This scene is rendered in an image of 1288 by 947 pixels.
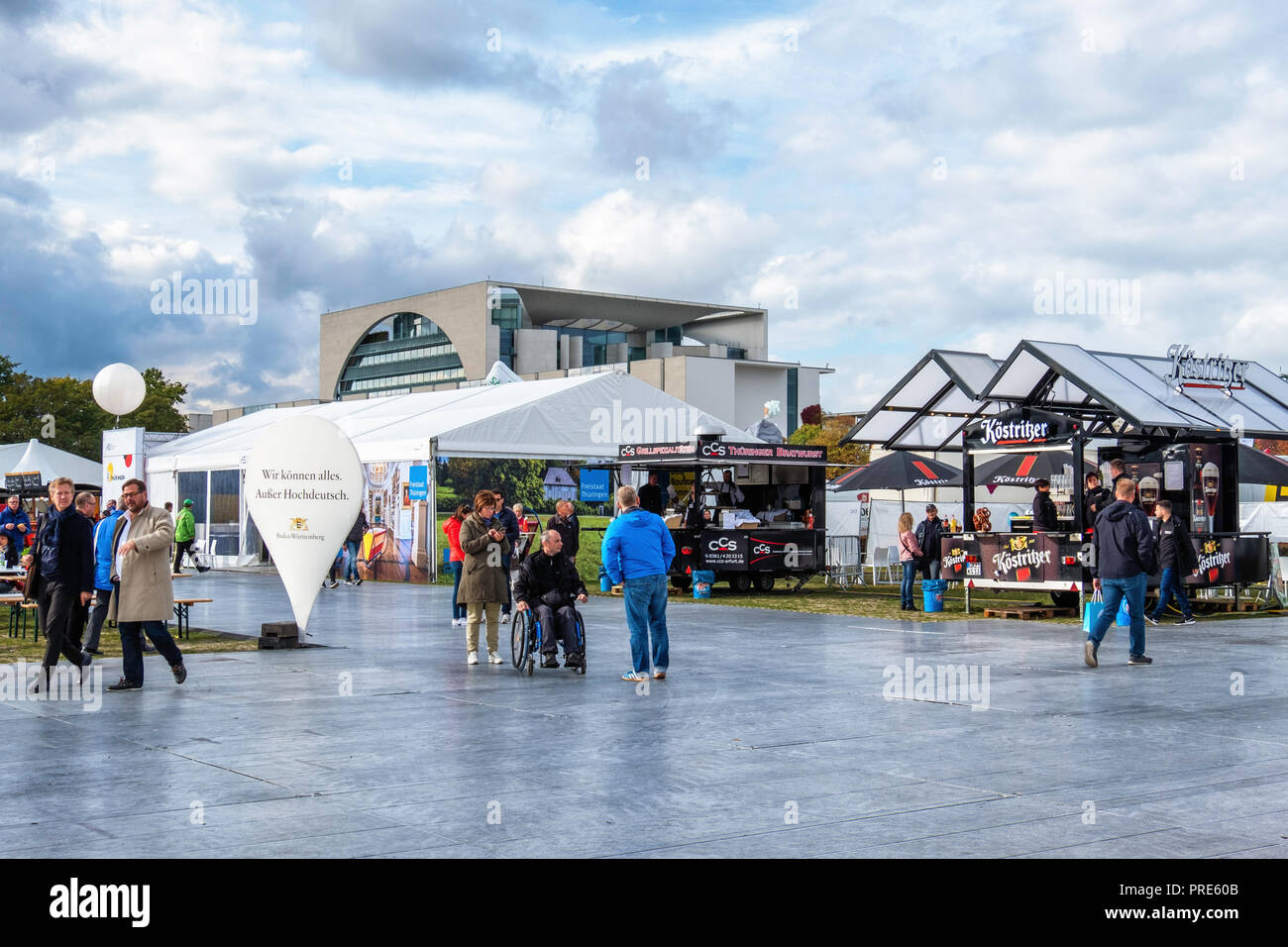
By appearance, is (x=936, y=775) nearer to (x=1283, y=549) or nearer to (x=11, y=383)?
(x=1283, y=549)

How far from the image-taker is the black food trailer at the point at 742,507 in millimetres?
25797

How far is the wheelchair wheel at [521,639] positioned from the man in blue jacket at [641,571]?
1102 millimetres

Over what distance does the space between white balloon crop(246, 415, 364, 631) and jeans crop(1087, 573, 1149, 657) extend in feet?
26.8

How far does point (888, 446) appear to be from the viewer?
26.4m

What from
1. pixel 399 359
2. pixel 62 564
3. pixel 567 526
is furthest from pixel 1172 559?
pixel 399 359

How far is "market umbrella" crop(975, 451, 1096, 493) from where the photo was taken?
2092 cm

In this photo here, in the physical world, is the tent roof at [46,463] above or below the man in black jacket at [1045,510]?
above

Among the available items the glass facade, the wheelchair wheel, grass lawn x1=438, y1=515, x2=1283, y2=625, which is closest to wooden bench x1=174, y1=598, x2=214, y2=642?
the wheelchair wheel

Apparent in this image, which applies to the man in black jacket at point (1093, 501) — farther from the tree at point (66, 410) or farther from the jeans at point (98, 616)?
the tree at point (66, 410)

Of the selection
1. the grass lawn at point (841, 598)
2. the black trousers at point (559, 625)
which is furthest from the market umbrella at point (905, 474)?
the black trousers at point (559, 625)

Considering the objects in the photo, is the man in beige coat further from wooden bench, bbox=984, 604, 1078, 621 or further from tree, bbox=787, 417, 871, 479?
tree, bbox=787, 417, 871, 479
